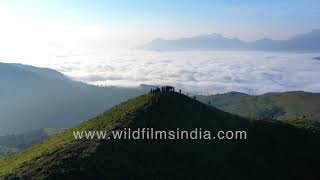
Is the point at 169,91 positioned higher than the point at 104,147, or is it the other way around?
the point at 169,91

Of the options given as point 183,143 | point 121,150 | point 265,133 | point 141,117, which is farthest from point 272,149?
point 121,150

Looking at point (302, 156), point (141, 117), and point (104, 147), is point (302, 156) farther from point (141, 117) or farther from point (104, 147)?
point (104, 147)

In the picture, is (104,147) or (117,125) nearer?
(104,147)

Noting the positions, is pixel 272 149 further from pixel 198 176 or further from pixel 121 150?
pixel 121 150

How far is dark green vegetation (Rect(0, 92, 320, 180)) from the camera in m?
74.1

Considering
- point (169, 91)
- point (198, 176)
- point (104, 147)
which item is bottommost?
point (198, 176)

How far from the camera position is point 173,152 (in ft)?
275

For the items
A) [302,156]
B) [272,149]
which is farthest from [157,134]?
[302,156]

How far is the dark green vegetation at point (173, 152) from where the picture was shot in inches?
2916

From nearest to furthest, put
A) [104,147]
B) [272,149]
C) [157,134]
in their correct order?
[104,147], [157,134], [272,149]

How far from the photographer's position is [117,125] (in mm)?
88250

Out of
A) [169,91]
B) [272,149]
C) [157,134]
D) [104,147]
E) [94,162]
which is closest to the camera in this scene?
[94,162]

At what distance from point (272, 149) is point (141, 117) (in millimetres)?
27834

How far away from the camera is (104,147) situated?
259 ft
